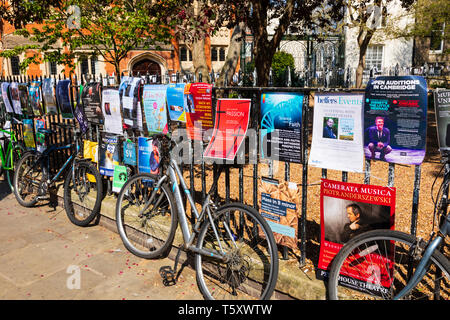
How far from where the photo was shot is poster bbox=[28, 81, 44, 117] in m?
6.56

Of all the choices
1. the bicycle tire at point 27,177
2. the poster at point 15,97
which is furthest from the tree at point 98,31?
the bicycle tire at point 27,177

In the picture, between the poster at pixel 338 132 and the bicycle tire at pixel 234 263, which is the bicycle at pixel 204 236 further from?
the poster at pixel 338 132

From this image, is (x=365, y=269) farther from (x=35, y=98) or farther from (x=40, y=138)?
(x=35, y=98)

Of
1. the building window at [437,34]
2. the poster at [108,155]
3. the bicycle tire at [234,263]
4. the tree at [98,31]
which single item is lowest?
the bicycle tire at [234,263]

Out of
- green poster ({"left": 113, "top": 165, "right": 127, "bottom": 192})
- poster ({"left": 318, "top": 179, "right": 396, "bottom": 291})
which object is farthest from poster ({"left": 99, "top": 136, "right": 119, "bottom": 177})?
poster ({"left": 318, "top": 179, "right": 396, "bottom": 291})

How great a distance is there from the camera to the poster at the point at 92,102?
5.46 metres

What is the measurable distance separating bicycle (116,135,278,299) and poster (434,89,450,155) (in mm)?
1517

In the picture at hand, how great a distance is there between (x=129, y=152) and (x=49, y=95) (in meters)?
2.30

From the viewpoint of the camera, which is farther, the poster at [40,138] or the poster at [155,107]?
the poster at [40,138]

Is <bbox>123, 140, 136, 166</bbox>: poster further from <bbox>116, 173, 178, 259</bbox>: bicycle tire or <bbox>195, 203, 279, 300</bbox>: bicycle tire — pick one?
<bbox>195, 203, 279, 300</bbox>: bicycle tire

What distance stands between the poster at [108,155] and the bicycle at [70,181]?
171mm
